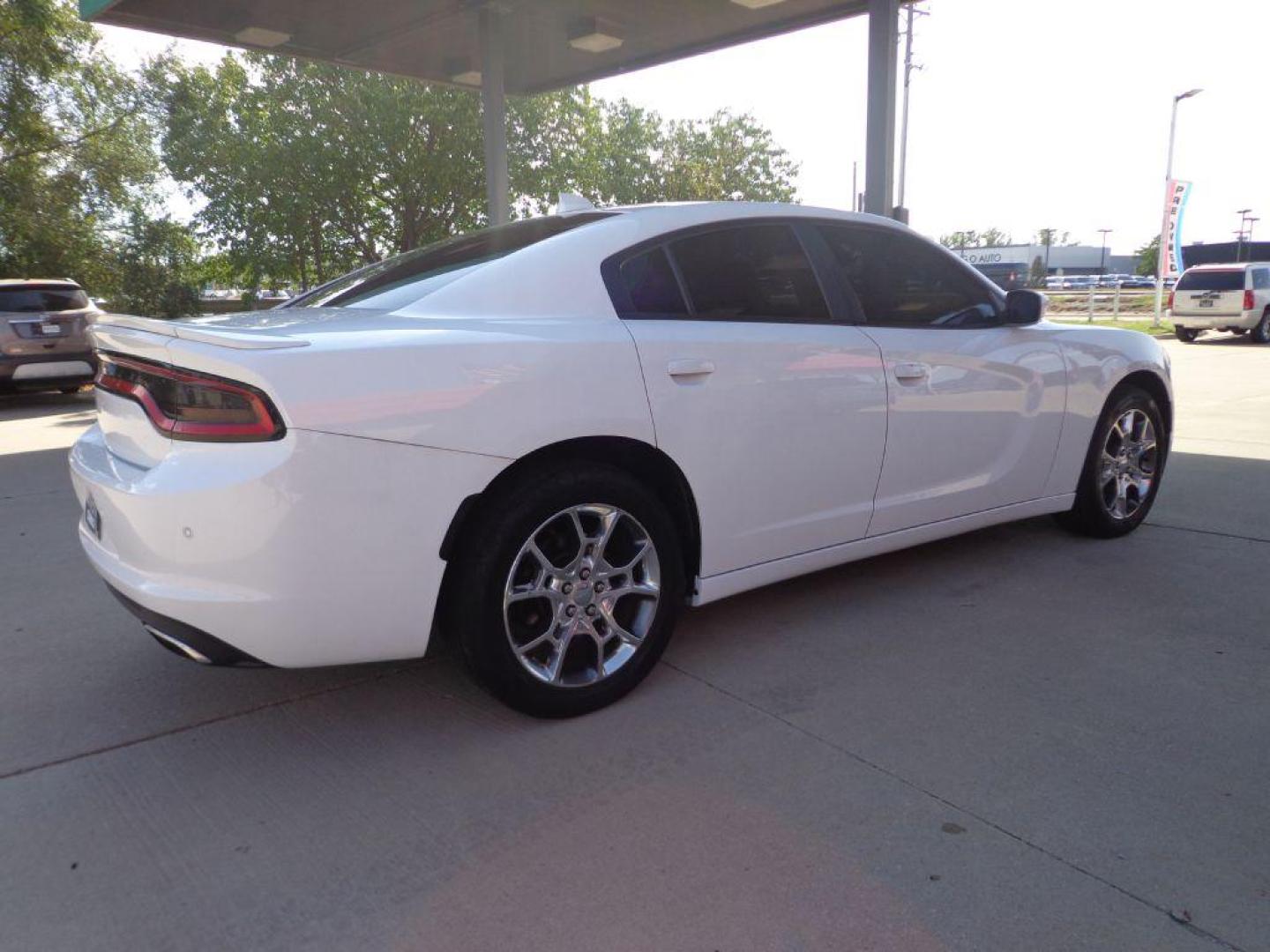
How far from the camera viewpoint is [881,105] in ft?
25.5

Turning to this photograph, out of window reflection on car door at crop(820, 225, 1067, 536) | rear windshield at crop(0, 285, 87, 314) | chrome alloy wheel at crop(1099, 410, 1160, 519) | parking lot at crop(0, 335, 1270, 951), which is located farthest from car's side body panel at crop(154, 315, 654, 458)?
rear windshield at crop(0, 285, 87, 314)

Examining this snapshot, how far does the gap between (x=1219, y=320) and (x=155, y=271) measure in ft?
72.0

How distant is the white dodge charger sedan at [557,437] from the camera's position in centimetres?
229

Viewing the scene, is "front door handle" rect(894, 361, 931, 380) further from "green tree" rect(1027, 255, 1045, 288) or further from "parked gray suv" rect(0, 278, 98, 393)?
"green tree" rect(1027, 255, 1045, 288)

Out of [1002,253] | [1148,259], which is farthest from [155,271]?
[1002,253]

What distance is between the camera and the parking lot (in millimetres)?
1966

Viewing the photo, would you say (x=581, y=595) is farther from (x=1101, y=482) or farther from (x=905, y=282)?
(x=1101, y=482)

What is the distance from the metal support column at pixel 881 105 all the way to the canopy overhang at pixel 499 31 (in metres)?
0.01

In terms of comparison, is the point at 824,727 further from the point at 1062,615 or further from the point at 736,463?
the point at 1062,615

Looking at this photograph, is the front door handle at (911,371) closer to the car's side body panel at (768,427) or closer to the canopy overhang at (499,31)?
the car's side body panel at (768,427)

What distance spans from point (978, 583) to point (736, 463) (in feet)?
5.32

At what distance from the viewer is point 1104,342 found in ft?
14.4

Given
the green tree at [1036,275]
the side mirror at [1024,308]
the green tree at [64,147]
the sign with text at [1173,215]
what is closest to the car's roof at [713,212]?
the side mirror at [1024,308]

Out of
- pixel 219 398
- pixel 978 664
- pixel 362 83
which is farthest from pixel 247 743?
pixel 362 83
